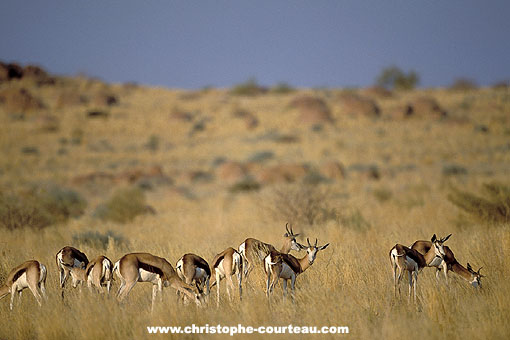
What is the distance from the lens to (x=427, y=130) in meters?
41.7

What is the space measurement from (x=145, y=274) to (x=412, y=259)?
3.95 m

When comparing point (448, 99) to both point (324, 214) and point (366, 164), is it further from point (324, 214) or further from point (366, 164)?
point (324, 214)

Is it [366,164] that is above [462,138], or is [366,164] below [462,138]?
below

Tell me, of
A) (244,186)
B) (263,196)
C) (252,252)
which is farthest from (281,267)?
(244,186)

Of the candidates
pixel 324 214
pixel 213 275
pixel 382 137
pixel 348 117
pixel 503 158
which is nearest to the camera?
pixel 213 275

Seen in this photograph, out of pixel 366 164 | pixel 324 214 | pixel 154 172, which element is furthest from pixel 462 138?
pixel 324 214

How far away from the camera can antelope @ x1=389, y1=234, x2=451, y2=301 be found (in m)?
6.49

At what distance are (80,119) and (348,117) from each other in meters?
30.3

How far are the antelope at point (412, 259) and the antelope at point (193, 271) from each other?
2807 mm

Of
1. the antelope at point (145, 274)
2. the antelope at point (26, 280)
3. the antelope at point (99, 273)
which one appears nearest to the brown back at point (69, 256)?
the antelope at point (99, 273)

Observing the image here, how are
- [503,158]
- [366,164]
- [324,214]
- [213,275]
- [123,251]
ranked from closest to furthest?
[213,275]
[123,251]
[324,214]
[503,158]
[366,164]

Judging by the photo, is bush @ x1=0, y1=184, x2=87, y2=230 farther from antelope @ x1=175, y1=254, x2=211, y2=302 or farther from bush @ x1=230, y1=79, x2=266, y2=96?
bush @ x1=230, y1=79, x2=266, y2=96

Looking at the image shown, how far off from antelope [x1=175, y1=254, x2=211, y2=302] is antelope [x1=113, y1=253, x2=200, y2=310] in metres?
0.17

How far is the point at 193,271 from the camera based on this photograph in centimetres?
651
